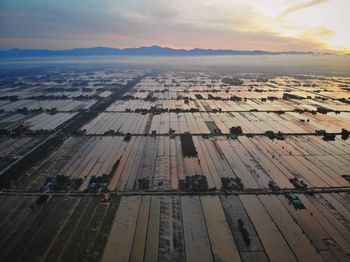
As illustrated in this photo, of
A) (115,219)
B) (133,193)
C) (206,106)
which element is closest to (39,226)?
(115,219)

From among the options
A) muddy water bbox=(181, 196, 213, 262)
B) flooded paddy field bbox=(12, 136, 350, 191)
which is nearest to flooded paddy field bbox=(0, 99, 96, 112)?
flooded paddy field bbox=(12, 136, 350, 191)

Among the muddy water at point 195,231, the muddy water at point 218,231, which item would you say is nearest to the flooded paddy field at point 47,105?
the muddy water at point 195,231

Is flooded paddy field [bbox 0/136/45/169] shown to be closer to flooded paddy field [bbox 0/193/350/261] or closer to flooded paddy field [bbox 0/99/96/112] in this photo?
flooded paddy field [bbox 0/193/350/261]

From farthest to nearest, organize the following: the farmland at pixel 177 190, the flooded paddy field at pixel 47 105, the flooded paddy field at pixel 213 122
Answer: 1. the flooded paddy field at pixel 47 105
2. the flooded paddy field at pixel 213 122
3. the farmland at pixel 177 190

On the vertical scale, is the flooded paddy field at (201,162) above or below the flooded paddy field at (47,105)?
below

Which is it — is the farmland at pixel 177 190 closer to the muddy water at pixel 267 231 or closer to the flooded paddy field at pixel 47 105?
the muddy water at pixel 267 231

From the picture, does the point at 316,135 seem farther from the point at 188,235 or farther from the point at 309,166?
the point at 188,235

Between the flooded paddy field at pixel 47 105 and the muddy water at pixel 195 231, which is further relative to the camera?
the flooded paddy field at pixel 47 105
